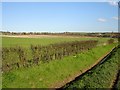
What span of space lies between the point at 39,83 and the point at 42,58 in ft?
25.1

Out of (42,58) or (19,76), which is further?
(42,58)

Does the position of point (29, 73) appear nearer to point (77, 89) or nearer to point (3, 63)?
point (3, 63)

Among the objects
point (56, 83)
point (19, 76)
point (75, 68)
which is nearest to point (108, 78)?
point (56, 83)

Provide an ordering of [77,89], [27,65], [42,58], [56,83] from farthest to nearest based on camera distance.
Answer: [42,58] < [27,65] < [56,83] < [77,89]

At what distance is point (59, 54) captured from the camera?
1195 inches

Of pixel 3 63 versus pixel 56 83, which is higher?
pixel 3 63

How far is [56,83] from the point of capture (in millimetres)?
19875

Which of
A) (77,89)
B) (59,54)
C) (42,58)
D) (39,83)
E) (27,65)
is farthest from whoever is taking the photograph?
(59,54)

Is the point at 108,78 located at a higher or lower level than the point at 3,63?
lower

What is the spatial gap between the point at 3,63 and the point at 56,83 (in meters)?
5.02

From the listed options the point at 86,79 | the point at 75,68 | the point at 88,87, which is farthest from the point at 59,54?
the point at 88,87

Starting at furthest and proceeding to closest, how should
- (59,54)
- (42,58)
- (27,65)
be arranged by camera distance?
(59,54) → (42,58) → (27,65)

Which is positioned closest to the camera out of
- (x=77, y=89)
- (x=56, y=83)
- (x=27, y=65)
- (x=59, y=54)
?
(x=77, y=89)

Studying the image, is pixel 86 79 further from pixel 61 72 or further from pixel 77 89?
pixel 61 72
